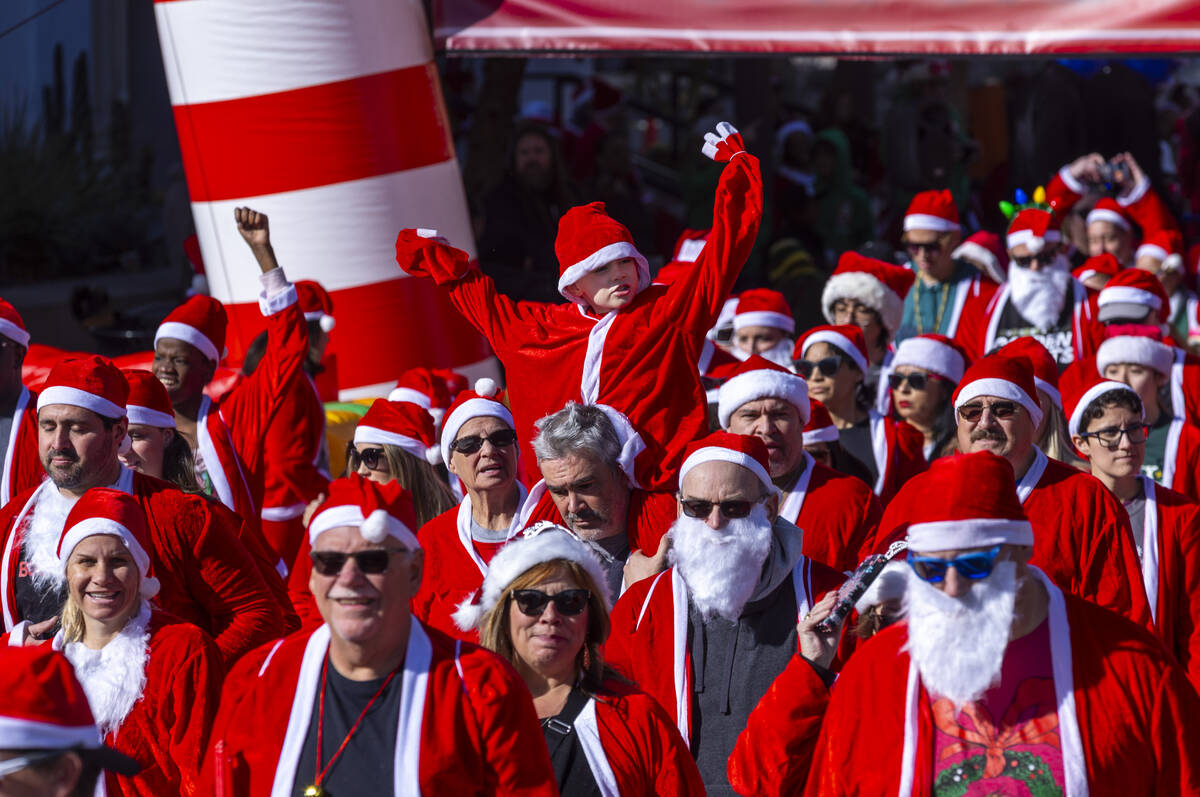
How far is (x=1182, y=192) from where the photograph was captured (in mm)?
12992

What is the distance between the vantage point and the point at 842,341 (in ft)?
20.4

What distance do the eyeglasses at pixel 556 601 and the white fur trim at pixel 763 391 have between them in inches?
76.4

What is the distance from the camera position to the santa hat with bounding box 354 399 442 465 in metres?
5.60

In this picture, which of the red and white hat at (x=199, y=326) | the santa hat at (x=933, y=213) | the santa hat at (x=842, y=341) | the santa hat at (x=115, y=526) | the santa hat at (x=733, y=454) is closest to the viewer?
the santa hat at (x=115, y=526)

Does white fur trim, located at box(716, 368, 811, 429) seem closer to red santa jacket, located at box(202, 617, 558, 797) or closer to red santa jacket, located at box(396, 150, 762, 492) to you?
red santa jacket, located at box(396, 150, 762, 492)

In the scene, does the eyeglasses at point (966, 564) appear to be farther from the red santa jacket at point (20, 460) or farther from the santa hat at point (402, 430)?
the red santa jacket at point (20, 460)

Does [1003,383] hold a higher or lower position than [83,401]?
lower

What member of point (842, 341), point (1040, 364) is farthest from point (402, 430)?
point (1040, 364)

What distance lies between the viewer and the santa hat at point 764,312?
23.8 feet

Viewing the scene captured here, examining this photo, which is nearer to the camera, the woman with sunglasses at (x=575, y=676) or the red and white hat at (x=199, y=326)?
the woman with sunglasses at (x=575, y=676)

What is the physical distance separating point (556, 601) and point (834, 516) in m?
1.72

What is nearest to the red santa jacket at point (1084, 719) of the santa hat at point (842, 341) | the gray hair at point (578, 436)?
the gray hair at point (578, 436)

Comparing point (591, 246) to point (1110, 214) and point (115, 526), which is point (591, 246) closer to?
point (115, 526)

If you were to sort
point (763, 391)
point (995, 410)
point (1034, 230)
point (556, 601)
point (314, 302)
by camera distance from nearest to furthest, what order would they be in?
point (556, 601) → point (995, 410) → point (763, 391) → point (314, 302) → point (1034, 230)
